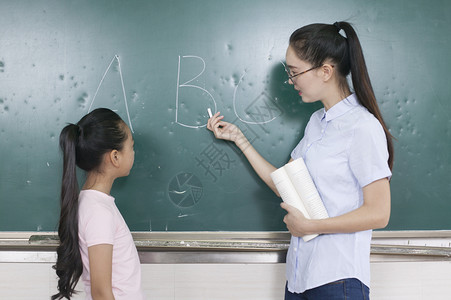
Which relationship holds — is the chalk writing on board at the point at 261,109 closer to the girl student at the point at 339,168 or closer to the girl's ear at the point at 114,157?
the girl student at the point at 339,168

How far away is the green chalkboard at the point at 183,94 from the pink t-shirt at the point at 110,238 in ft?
1.01

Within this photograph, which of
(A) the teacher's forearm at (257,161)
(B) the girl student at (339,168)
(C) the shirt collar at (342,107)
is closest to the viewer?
(B) the girl student at (339,168)

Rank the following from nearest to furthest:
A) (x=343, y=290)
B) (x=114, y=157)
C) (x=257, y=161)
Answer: (x=343, y=290) < (x=114, y=157) < (x=257, y=161)

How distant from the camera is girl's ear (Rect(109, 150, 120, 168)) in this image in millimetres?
1187

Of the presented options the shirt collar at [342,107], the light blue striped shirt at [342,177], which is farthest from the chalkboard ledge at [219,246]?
the shirt collar at [342,107]

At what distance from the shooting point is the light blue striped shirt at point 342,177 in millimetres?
1067

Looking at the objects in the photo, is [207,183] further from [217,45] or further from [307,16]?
[307,16]

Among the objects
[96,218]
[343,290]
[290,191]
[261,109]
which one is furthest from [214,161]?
[343,290]

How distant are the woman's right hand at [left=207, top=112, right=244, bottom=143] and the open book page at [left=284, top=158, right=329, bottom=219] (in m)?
0.37

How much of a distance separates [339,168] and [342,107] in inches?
7.7

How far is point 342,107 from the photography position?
1174mm

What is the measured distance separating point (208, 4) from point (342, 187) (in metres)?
0.86

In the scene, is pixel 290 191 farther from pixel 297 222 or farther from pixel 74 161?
pixel 74 161

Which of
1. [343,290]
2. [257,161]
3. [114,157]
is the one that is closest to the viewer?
[343,290]
